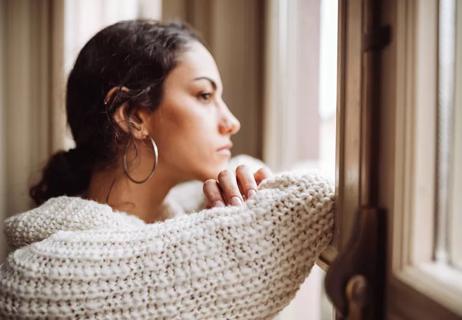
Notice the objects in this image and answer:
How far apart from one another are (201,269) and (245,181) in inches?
9.5

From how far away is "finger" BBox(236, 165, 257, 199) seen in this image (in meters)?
0.80

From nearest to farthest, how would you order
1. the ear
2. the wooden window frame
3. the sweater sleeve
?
the wooden window frame, the sweater sleeve, the ear

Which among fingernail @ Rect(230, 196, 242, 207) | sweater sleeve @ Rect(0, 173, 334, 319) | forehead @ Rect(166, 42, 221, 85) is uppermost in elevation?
forehead @ Rect(166, 42, 221, 85)

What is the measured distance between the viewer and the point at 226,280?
618 mm

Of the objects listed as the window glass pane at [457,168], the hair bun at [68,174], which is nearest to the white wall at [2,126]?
the hair bun at [68,174]

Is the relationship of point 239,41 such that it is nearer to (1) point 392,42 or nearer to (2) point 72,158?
(2) point 72,158

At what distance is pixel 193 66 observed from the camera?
38.3 inches

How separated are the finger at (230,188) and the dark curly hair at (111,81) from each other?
9.9 inches

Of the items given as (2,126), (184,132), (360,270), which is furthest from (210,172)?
(2,126)

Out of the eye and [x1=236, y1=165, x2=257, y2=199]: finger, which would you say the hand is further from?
the eye

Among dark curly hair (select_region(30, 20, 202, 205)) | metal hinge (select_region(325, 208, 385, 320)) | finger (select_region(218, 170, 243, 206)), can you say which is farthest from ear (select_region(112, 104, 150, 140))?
metal hinge (select_region(325, 208, 385, 320))

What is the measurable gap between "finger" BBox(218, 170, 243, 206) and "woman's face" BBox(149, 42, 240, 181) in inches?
5.8

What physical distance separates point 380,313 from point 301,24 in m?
0.94

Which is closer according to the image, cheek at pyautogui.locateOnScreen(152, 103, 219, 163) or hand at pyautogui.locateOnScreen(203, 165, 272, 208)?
hand at pyautogui.locateOnScreen(203, 165, 272, 208)
